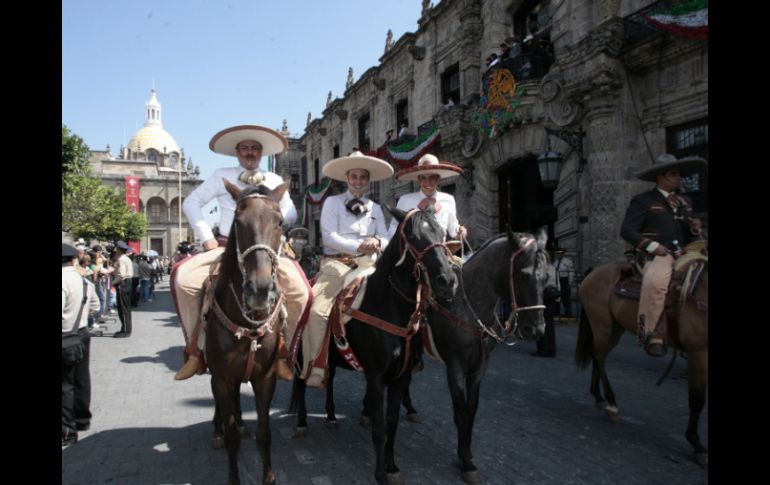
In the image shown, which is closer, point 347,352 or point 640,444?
point 347,352

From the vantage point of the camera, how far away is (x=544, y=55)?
41.2 ft

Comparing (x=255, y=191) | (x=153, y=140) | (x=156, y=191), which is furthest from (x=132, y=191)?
(x=255, y=191)

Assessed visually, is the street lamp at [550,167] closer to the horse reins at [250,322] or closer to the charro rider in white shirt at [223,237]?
the charro rider in white shirt at [223,237]

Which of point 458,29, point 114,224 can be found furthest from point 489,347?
point 114,224

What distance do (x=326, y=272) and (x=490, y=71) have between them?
11.2m

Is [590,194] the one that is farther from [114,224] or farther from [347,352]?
[114,224]

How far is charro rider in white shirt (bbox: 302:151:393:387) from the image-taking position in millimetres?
4242

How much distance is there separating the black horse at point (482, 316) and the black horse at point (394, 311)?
1.25 ft

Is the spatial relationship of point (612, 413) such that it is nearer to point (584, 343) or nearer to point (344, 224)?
point (584, 343)

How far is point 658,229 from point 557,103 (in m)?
8.04

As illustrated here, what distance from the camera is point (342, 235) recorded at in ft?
15.6

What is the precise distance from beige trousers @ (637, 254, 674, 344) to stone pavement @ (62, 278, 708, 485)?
1.16m

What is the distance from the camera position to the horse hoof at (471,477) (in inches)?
145

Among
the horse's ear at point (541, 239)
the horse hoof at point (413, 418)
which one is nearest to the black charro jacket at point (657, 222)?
the horse's ear at point (541, 239)
